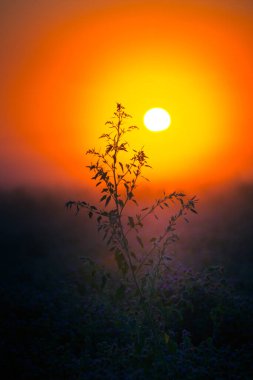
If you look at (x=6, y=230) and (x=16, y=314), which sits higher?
(x=6, y=230)

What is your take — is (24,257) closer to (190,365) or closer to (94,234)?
(94,234)

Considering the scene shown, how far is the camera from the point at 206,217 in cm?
2261

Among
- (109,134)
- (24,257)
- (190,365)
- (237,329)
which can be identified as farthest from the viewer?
(24,257)

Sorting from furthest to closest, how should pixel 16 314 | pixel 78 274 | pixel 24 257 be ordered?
pixel 24 257
pixel 78 274
pixel 16 314

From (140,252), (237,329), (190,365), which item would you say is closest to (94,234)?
(140,252)

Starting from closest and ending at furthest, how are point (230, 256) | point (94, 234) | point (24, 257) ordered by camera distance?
point (230, 256) < point (24, 257) < point (94, 234)

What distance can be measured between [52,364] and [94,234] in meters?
13.1

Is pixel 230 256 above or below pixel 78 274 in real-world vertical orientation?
above

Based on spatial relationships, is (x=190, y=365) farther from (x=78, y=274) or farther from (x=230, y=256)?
(x=230, y=256)

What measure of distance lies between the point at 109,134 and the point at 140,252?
34.6 feet

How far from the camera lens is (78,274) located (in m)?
14.1

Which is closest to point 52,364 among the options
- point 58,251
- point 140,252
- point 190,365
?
point 190,365

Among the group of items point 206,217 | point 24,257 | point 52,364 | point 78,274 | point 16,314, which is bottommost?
point 52,364

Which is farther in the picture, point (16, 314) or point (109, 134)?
point (16, 314)
